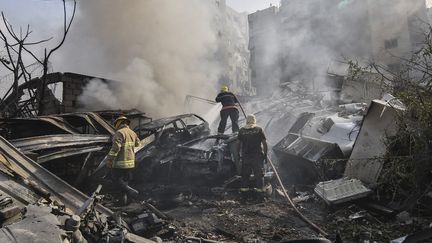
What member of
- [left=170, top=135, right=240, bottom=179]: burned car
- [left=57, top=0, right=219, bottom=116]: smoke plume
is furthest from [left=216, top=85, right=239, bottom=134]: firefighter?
[left=57, top=0, right=219, bottom=116]: smoke plume

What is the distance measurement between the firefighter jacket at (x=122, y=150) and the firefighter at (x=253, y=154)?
2.21 metres

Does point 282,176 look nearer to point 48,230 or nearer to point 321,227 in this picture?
point 321,227

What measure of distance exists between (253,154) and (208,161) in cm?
101

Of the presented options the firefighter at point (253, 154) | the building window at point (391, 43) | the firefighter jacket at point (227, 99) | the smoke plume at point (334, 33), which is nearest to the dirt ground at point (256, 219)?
the firefighter at point (253, 154)

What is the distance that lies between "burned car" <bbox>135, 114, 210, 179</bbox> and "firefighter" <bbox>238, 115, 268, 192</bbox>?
1779mm

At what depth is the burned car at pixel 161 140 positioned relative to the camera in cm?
727

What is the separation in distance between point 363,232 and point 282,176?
154 inches

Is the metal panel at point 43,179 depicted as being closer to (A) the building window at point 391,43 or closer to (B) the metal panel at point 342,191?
(B) the metal panel at point 342,191

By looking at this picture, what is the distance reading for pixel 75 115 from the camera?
745cm

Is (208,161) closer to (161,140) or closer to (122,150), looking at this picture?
(161,140)

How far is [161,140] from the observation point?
7.88 meters

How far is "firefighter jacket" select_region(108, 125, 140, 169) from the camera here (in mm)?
5812

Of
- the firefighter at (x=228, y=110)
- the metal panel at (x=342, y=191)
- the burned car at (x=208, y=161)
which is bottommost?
the metal panel at (x=342, y=191)

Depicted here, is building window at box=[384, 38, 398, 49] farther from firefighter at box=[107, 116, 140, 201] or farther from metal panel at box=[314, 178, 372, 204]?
firefighter at box=[107, 116, 140, 201]
